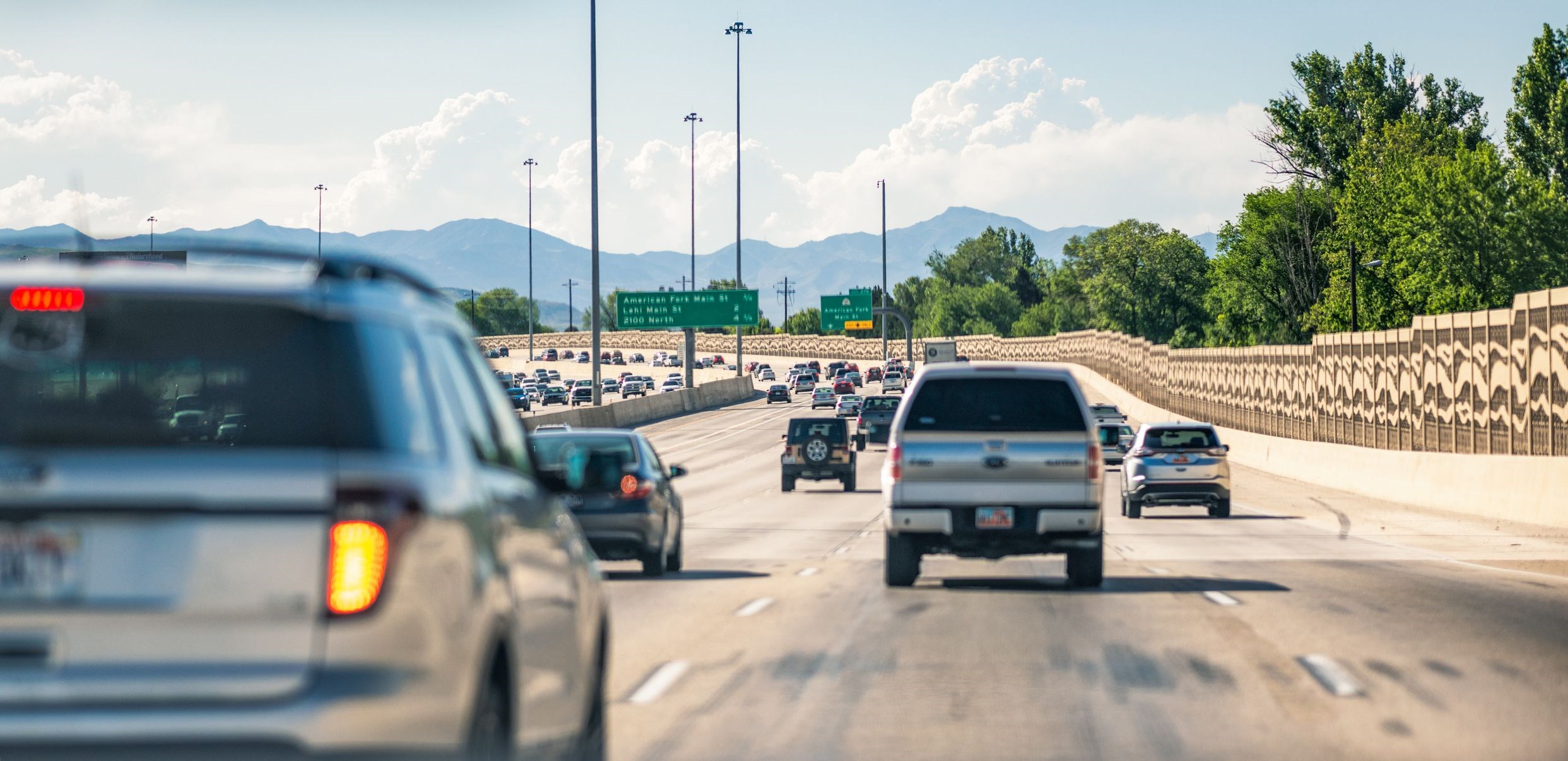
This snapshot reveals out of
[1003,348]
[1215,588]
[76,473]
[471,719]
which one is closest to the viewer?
[76,473]

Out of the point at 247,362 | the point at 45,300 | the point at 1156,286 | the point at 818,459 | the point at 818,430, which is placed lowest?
the point at 818,459

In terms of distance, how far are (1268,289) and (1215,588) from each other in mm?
116619

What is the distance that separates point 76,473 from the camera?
15.5ft

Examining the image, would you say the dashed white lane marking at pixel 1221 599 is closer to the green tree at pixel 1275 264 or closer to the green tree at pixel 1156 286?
the green tree at pixel 1275 264

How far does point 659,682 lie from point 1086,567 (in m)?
7.71

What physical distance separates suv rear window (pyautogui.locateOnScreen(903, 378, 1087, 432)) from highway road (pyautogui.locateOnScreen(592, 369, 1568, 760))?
5.15 feet

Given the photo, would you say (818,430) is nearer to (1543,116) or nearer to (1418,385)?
(1418,385)

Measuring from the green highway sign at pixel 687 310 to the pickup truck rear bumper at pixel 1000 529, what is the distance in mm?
90234

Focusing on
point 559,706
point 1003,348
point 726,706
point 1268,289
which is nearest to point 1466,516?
point 726,706

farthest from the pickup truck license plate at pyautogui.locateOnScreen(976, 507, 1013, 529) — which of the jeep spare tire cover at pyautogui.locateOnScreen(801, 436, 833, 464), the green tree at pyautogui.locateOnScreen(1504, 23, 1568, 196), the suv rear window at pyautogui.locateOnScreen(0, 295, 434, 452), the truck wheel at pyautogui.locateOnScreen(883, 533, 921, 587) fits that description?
the green tree at pyautogui.locateOnScreen(1504, 23, 1568, 196)

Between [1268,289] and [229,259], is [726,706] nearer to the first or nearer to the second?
[229,259]

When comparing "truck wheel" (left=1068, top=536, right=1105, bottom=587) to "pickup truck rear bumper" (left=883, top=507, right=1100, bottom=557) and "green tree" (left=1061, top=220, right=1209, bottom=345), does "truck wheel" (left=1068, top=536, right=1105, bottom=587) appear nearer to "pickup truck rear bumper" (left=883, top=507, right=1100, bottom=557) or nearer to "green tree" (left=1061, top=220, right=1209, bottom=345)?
"pickup truck rear bumper" (left=883, top=507, right=1100, bottom=557)

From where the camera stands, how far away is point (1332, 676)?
1148 cm

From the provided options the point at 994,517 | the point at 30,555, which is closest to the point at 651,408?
the point at 994,517
